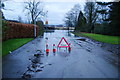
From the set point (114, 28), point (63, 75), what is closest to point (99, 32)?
point (114, 28)

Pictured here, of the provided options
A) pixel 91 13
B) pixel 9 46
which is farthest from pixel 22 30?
pixel 91 13

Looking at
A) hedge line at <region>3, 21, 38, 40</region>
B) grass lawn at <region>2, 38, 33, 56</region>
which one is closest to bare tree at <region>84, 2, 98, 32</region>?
hedge line at <region>3, 21, 38, 40</region>

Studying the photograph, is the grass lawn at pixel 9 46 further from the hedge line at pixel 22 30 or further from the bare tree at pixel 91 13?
the bare tree at pixel 91 13

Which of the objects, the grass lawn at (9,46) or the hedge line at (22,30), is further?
the hedge line at (22,30)

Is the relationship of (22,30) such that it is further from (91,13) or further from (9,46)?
(91,13)

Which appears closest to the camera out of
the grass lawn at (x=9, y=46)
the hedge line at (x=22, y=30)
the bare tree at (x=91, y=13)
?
the grass lawn at (x=9, y=46)

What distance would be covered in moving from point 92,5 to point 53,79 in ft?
111

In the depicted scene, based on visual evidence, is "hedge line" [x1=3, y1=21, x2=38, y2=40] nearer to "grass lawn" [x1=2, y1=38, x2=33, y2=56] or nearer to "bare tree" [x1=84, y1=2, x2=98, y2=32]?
"grass lawn" [x1=2, y1=38, x2=33, y2=56]

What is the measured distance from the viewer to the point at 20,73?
14.8 ft

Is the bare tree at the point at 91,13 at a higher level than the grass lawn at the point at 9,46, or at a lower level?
higher

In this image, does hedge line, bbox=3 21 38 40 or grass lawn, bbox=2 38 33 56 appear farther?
hedge line, bbox=3 21 38 40

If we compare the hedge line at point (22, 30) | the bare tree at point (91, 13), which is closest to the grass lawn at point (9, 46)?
the hedge line at point (22, 30)

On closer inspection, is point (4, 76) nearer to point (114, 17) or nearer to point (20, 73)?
point (20, 73)

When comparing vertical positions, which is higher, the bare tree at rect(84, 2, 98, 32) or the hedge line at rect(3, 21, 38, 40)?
the bare tree at rect(84, 2, 98, 32)
